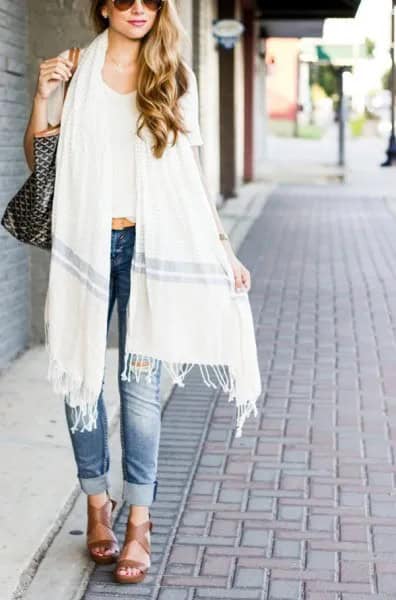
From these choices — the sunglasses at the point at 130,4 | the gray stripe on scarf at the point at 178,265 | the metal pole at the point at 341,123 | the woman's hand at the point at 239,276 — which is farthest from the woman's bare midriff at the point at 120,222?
the metal pole at the point at 341,123

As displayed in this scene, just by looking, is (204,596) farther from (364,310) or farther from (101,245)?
(364,310)

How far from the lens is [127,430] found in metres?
4.00

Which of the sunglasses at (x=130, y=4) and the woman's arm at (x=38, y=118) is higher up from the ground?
the sunglasses at (x=130, y=4)

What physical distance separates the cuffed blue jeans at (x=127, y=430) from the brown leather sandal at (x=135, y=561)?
3.4 inches

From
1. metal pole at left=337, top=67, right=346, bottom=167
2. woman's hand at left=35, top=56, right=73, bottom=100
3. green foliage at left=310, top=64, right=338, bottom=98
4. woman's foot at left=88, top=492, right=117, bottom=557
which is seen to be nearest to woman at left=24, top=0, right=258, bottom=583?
woman's hand at left=35, top=56, right=73, bottom=100

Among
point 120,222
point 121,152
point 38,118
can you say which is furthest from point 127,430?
point 38,118

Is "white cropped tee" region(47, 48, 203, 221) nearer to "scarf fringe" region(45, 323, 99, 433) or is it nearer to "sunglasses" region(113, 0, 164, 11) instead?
"sunglasses" region(113, 0, 164, 11)

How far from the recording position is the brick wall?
265 inches

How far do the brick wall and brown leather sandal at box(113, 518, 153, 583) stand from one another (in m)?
2.86

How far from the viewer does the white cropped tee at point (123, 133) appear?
149 inches

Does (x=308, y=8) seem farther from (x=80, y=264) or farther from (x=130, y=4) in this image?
(x=80, y=264)

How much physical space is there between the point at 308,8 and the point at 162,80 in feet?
61.7

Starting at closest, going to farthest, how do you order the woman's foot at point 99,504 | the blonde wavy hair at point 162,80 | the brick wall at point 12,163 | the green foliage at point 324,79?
the blonde wavy hair at point 162,80 → the woman's foot at point 99,504 → the brick wall at point 12,163 → the green foliage at point 324,79

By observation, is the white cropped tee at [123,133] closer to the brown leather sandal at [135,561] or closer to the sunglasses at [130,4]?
the sunglasses at [130,4]
